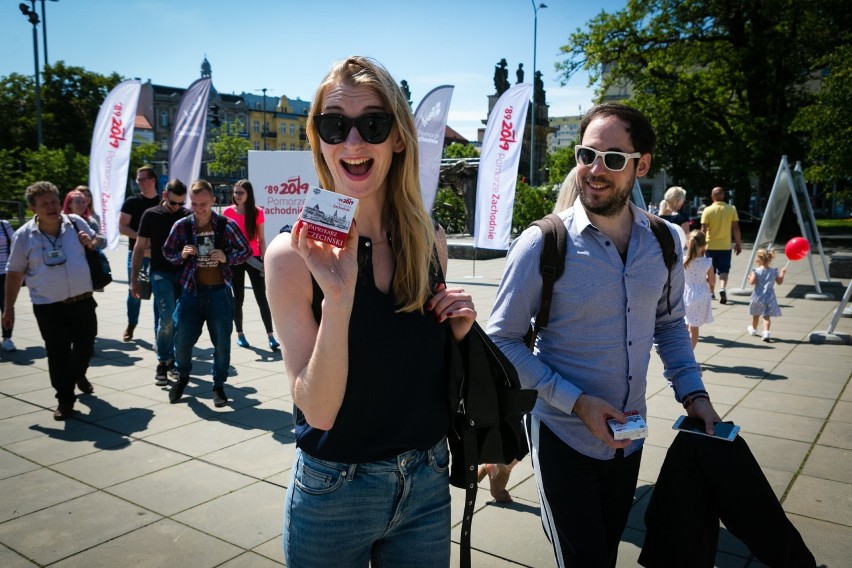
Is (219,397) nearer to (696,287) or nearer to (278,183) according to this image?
(278,183)

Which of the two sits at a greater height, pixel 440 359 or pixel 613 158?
pixel 613 158

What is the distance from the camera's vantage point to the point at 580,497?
91.5 inches

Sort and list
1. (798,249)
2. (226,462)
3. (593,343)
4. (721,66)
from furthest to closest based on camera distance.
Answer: (721,66) → (798,249) → (226,462) → (593,343)

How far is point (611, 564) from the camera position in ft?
7.95

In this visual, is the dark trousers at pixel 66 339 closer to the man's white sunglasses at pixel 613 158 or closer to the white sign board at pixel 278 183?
the white sign board at pixel 278 183

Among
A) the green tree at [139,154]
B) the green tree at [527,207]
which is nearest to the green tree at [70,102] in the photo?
the green tree at [139,154]

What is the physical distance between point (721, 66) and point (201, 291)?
3063 cm

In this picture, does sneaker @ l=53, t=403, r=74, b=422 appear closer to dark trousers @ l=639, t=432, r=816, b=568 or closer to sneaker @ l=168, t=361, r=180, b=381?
A: sneaker @ l=168, t=361, r=180, b=381

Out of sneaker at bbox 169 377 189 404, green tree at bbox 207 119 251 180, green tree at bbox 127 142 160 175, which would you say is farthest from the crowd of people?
green tree at bbox 207 119 251 180

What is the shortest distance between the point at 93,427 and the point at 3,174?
25.2 m

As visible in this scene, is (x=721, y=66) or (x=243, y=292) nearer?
(x=243, y=292)

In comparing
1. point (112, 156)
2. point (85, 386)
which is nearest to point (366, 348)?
point (85, 386)

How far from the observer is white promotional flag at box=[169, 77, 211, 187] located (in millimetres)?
11141

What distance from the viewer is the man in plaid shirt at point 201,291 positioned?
20.3ft
